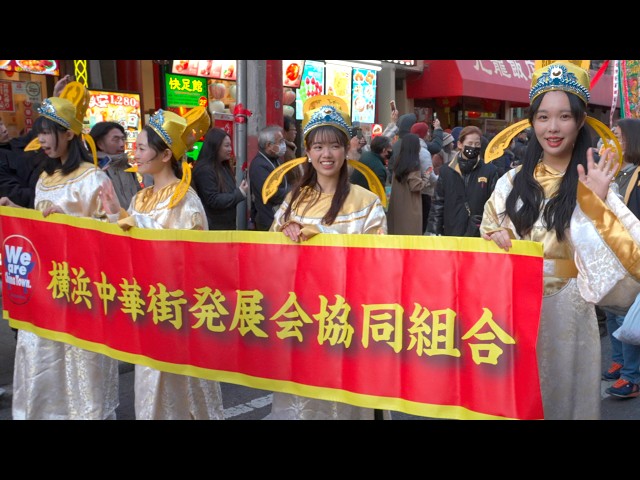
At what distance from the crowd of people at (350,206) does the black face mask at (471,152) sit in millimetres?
11

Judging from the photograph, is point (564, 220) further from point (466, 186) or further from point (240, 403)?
point (466, 186)

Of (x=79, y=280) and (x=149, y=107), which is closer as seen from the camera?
(x=79, y=280)

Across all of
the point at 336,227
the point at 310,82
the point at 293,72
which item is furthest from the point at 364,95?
the point at 336,227

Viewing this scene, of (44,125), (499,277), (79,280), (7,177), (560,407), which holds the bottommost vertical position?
(560,407)

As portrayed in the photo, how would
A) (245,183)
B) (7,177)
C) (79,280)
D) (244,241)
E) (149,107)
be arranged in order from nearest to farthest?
(244,241) < (79,280) < (7,177) < (245,183) < (149,107)

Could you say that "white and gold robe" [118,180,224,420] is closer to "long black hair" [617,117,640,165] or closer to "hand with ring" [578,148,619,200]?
"hand with ring" [578,148,619,200]

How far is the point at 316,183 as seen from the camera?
11.0ft

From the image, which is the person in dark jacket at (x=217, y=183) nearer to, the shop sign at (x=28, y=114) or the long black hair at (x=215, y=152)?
the long black hair at (x=215, y=152)

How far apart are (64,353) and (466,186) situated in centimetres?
343

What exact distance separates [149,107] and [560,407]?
30.3 ft

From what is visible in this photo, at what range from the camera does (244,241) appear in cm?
308

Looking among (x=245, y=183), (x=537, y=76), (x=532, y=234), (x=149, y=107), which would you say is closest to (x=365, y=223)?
(x=532, y=234)

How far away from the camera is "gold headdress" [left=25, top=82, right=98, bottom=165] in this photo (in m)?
3.85

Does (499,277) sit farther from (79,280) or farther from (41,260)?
(41,260)
